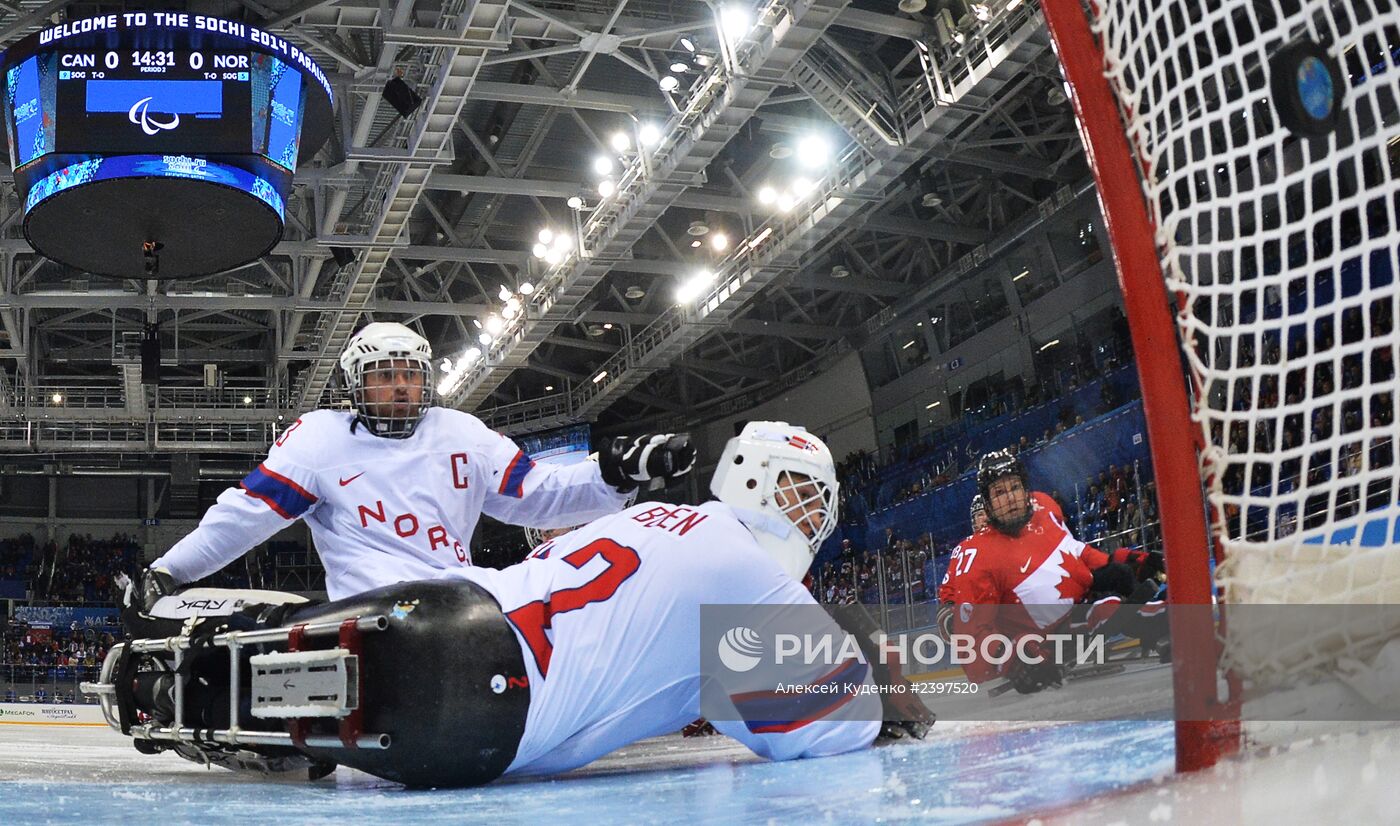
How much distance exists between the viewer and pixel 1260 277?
1.50m

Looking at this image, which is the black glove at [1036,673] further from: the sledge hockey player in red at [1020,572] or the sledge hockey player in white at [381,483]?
the sledge hockey player in white at [381,483]

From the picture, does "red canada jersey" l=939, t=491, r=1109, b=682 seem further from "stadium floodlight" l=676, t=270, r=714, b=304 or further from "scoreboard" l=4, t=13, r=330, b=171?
"stadium floodlight" l=676, t=270, r=714, b=304

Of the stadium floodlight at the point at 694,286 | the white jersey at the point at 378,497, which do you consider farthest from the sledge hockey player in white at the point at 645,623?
the stadium floodlight at the point at 694,286

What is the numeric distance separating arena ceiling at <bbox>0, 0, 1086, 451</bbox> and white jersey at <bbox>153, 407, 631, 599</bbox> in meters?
6.64

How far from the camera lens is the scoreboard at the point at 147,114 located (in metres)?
7.60

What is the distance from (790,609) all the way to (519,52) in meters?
9.19

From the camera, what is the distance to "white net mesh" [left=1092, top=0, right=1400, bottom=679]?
1399 millimetres

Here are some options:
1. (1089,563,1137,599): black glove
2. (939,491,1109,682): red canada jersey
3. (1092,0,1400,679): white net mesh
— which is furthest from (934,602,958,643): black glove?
(1092,0,1400,679): white net mesh

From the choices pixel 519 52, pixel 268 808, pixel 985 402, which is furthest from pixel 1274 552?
pixel 985 402

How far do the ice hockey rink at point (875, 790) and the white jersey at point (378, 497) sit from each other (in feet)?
1.56

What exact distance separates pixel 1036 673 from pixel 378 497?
2.56 m

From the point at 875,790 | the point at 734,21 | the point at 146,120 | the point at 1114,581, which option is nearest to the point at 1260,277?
the point at 875,790

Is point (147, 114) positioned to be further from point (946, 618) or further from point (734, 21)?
point (946, 618)

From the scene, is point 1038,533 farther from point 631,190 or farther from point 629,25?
point 631,190
